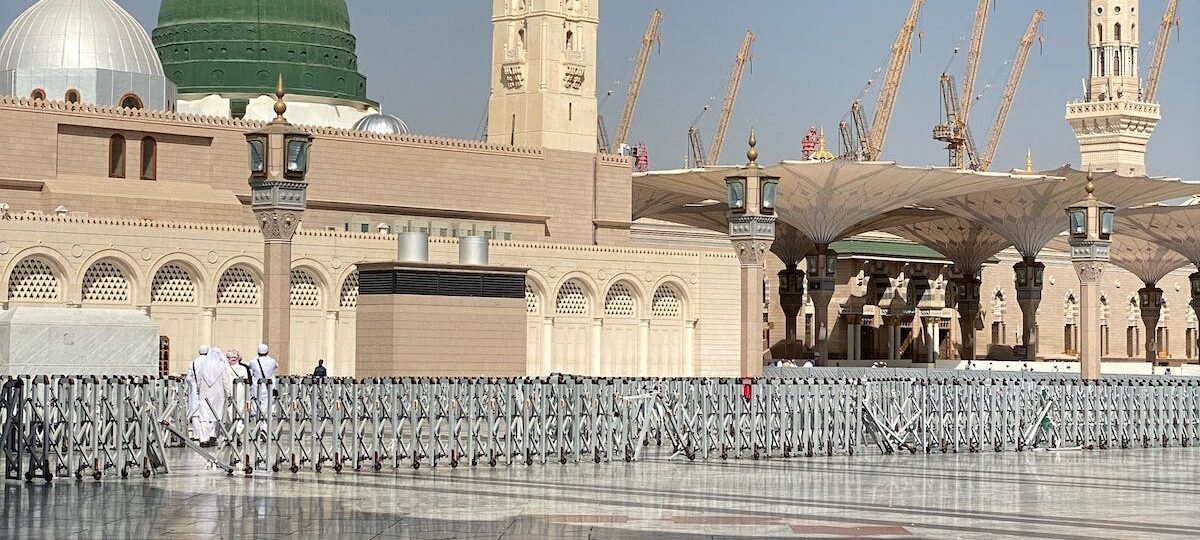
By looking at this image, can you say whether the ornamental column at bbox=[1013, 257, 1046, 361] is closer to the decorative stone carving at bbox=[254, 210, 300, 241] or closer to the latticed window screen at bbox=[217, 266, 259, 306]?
the latticed window screen at bbox=[217, 266, 259, 306]

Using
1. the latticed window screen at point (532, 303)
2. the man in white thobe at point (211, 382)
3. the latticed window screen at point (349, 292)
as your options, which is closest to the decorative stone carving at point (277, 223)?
the man in white thobe at point (211, 382)

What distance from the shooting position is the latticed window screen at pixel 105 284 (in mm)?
35281

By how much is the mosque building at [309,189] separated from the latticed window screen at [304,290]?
0.04 metres

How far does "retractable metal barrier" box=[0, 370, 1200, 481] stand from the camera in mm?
16062

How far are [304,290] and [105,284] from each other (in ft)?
14.5

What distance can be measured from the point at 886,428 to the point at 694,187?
24546 millimetres

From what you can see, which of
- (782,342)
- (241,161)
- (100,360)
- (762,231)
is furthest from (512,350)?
(782,342)

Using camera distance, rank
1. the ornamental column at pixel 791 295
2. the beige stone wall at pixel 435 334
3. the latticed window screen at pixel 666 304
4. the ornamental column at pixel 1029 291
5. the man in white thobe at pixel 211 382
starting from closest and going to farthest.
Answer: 1. the man in white thobe at pixel 211 382
2. the beige stone wall at pixel 435 334
3. the latticed window screen at pixel 666 304
4. the ornamental column at pixel 1029 291
5. the ornamental column at pixel 791 295

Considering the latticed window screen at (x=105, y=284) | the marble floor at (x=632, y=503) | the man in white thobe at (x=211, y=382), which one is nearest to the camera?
the marble floor at (x=632, y=503)

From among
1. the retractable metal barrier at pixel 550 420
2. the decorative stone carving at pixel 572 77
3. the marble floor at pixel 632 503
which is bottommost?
the marble floor at pixel 632 503

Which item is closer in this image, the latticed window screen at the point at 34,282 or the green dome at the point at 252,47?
the latticed window screen at the point at 34,282

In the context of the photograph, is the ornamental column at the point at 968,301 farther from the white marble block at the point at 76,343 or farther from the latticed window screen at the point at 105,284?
the white marble block at the point at 76,343

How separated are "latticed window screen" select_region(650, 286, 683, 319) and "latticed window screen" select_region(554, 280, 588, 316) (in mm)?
2037

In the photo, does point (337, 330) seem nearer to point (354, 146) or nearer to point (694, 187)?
point (354, 146)
